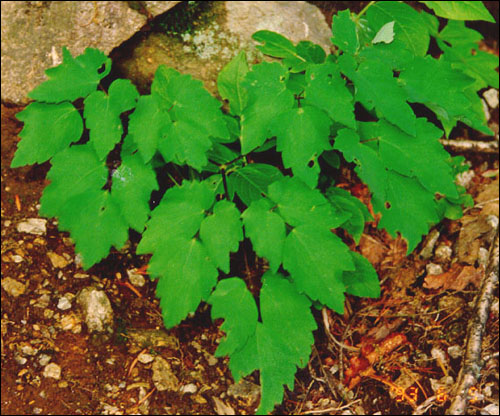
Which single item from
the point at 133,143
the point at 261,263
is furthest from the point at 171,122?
the point at 261,263

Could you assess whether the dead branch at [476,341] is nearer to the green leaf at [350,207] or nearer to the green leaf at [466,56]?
the green leaf at [350,207]

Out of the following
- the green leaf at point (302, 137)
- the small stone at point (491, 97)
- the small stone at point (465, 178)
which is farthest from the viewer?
the small stone at point (491, 97)

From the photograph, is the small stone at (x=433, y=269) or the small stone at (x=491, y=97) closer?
the small stone at (x=433, y=269)

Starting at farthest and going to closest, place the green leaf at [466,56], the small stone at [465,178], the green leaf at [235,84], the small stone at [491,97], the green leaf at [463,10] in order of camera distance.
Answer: the small stone at [491,97]
the small stone at [465,178]
the green leaf at [466,56]
the green leaf at [463,10]
the green leaf at [235,84]

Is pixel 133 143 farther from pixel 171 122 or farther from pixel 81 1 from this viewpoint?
pixel 81 1

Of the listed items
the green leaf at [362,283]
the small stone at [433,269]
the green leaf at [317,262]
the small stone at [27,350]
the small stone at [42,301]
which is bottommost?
the small stone at [27,350]

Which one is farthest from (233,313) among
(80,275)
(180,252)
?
(80,275)

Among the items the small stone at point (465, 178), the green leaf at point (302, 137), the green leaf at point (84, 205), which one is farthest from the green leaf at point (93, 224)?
the small stone at point (465, 178)

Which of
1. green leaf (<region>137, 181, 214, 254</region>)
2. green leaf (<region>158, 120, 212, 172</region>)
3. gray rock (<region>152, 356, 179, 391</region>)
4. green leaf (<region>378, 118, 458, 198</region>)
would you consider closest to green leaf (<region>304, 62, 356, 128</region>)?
green leaf (<region>378, 118, 458, 198</region>)
